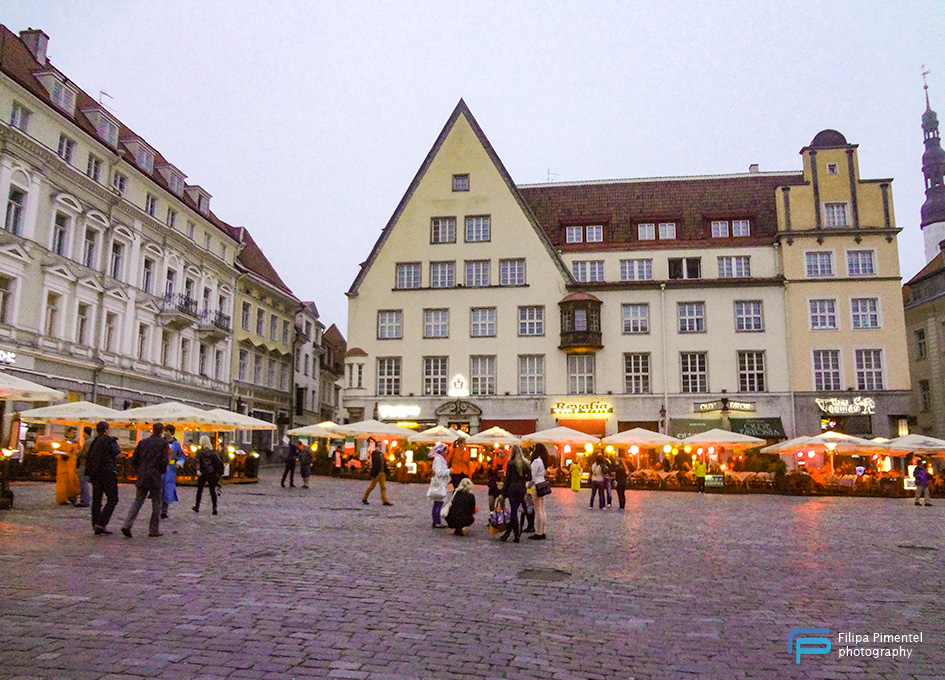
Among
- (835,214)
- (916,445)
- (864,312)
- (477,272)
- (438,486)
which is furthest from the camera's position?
(477,272)

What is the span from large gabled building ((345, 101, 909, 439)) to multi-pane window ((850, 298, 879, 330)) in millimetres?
78

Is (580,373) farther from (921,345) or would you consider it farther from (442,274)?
(921,345)

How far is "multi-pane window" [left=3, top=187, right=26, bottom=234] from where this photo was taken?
2850 cm

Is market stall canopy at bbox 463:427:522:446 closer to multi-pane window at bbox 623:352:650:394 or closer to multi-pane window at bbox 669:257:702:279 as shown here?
multi-pane window at bbox 623:352:650:394

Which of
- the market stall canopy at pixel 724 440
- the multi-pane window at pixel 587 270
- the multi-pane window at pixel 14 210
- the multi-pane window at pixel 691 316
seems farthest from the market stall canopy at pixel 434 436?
the multi-pane window at pixel 14 210

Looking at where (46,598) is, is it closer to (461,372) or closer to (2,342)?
(2,342)

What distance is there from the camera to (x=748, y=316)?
144 feet

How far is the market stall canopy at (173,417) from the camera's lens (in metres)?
23.8

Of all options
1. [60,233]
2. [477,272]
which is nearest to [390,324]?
[477,272]

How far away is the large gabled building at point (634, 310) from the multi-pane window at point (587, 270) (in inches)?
3.5

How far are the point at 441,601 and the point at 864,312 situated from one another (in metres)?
42.1

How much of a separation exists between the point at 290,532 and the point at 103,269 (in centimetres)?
2639

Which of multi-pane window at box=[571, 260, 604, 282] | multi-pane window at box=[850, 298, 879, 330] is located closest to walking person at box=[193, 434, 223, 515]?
multi-pane window at box=[571, 260, 604, 282]

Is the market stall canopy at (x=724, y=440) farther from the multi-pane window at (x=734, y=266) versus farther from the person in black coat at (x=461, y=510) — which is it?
the person in black coat at (x=461, y=510)
